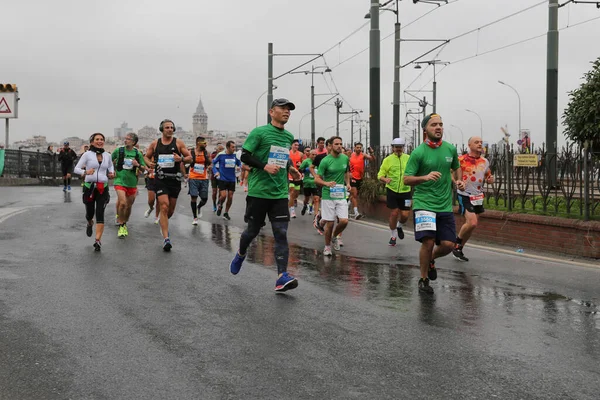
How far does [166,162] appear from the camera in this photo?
36.5ft

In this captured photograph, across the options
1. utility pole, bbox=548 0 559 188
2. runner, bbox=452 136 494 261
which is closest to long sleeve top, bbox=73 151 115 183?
runner, bbox=452 136 494 261

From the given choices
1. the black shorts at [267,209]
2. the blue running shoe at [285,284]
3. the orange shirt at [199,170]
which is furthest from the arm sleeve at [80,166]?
the orange shirt at [199,170]

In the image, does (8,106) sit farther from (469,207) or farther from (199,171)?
(469,207)

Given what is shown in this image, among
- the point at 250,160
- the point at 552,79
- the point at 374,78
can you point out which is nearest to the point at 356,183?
the point at 374,78

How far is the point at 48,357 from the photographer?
16.3ft

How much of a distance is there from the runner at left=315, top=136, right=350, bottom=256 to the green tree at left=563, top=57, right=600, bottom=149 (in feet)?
13.7

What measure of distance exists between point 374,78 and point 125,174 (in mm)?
10006

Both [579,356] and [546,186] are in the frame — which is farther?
[546,186]

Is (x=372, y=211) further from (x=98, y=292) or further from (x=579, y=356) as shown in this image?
(x=579, y=356)

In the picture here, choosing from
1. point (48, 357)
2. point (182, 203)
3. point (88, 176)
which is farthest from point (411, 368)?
point (182, 203)

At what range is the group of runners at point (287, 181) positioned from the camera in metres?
7.72

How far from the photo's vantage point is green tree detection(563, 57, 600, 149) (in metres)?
12.6

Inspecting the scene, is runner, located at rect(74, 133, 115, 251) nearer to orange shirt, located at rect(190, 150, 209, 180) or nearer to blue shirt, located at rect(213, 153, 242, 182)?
orange shirt, located at rect(190, 150, 209, 180)

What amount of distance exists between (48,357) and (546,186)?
9.34 m
